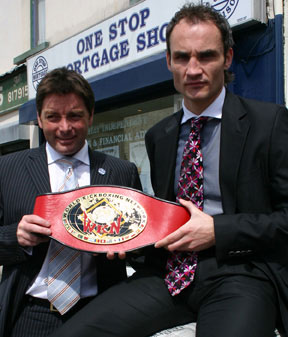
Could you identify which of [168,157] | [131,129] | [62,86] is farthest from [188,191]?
[131,129]

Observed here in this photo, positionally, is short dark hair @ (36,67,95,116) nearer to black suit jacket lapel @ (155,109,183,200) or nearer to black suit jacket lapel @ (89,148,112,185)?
black suit jacket lapel @ (89,148,112,185)

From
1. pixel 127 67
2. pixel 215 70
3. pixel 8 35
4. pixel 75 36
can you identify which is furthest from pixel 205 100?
pixel 8 35

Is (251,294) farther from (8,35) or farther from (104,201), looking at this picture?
(8,35)

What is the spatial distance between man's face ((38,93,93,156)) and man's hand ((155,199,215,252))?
75 centimetres

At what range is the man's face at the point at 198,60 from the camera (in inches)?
71.2

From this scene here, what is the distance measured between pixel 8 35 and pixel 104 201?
8.46m

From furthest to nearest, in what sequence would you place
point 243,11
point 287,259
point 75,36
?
point 75,36 < point 243,11 < point 287,259

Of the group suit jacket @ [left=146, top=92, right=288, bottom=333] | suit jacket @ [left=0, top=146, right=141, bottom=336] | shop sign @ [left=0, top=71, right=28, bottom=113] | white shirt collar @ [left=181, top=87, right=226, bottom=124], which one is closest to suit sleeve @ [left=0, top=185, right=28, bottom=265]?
suit jacket @ [left=0, top=146, right=141, bottom=336]

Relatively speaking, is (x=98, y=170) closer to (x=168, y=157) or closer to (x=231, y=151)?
(x=168, y=157)

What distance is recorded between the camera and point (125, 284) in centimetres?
188

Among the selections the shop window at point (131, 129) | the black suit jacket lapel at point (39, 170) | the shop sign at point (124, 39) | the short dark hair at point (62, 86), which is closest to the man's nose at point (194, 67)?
the short dark hair at point (62, 86)

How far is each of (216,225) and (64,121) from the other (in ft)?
3.05

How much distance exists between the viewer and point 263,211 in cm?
172

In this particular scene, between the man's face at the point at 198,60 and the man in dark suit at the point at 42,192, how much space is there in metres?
0.53
